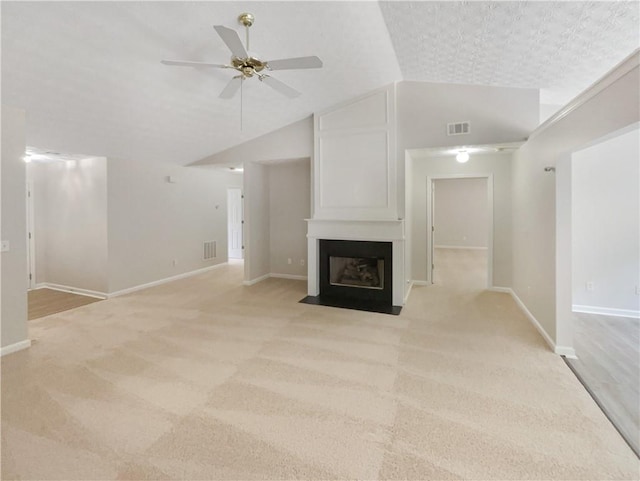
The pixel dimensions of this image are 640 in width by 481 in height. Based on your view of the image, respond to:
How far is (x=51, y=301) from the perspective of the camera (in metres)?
4.63

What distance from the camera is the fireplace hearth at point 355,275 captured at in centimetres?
441

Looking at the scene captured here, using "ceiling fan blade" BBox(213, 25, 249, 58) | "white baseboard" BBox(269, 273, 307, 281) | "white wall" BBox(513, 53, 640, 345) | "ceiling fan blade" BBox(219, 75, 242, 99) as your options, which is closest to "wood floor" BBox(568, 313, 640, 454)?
"white wall" BBox(513, 53, 640, 345)

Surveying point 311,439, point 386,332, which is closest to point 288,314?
point 386,332

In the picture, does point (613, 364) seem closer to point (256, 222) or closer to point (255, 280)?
point (255, 280)

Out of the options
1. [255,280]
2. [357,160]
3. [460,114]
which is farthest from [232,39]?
[255,280]

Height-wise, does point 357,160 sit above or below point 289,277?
above

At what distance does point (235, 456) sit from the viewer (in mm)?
1681

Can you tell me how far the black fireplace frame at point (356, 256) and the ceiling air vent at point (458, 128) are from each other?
5.77ft

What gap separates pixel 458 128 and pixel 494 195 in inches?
69.0

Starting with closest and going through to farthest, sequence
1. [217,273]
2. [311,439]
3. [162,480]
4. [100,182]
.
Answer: [162,480] → [311,439] → [100,182] → [217,273]

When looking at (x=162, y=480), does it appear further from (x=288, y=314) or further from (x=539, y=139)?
(x=539, y=139)

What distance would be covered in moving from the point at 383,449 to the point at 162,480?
1.19 meters

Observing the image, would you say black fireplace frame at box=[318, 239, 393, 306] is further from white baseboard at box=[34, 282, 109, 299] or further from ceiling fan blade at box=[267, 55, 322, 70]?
white baseboard at box=[34, 282, 109, 299]

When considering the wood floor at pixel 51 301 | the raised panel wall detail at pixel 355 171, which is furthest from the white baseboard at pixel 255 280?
the wood floor at pixel 51 301
